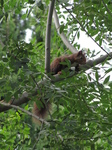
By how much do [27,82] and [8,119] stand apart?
1005 millimetres

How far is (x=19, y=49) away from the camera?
184 cm

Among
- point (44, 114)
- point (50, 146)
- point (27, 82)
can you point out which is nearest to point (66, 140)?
point (50, 146)

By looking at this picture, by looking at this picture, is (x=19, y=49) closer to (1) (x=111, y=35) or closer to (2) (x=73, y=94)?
(2) (x=73, y=94)

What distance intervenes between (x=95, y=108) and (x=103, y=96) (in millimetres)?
229

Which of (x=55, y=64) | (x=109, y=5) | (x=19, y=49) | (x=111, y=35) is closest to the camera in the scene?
(x=19, y=49)

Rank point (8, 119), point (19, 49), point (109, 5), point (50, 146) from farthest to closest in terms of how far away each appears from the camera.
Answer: point (8, 119) → point (109, 5) → point (50, 146) → point (19, 49)

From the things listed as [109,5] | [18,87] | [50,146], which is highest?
[109,5]

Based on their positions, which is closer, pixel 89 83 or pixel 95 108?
pixel 89 83

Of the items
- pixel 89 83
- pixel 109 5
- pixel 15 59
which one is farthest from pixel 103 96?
pixel 109 5

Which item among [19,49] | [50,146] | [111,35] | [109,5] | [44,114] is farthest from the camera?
[44,114]

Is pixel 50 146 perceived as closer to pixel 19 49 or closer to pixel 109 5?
pixel 19 49

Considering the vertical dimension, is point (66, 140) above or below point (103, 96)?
below

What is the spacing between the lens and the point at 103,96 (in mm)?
1931

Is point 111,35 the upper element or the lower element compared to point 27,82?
upper
